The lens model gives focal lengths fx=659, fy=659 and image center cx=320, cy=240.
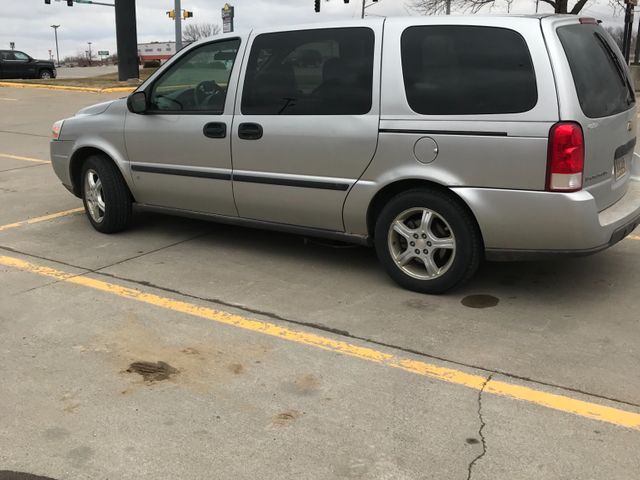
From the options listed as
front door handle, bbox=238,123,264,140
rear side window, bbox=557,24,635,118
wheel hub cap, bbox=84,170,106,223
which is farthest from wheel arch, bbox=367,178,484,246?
wheel hub cap, bbox=84,170,106,223

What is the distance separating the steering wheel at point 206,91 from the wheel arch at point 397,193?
1.55 m

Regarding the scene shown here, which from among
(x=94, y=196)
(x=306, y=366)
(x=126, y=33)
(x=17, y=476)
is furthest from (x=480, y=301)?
(x=126, y=33)

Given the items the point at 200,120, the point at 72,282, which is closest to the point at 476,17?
the point at 200,120

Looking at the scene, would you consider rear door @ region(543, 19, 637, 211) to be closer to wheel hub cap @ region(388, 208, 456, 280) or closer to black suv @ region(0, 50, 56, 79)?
wheel hub cap @ region(388, 208, 456, 280)

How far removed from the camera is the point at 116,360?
3.60m

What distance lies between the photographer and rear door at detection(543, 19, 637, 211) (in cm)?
384

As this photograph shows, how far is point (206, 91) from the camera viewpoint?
5.18m

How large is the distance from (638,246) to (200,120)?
148 inches

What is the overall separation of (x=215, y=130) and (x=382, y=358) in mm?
2360

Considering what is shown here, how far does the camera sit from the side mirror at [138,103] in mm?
5398

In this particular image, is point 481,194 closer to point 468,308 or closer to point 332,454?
point 468,308

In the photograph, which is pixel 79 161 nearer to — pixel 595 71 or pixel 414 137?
pixel 414 137

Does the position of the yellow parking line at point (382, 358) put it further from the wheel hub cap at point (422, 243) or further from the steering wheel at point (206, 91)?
the steering wheel at point (206, 91)

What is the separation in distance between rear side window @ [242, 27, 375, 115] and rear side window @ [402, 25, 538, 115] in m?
0.32
